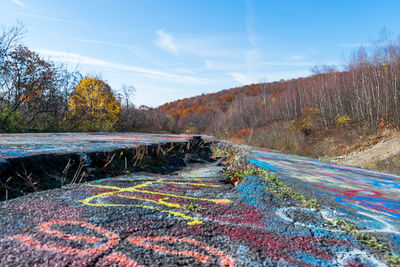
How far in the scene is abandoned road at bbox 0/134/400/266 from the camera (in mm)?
1053

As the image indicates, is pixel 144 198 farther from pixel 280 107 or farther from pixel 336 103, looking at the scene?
pixel 280 107

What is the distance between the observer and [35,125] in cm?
920

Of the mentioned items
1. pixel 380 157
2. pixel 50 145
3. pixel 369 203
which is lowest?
pixel 380 157

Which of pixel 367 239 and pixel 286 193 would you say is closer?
pixel 367 239

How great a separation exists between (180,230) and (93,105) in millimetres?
14258

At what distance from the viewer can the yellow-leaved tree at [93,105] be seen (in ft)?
40.9

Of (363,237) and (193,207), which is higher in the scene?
(193,207)

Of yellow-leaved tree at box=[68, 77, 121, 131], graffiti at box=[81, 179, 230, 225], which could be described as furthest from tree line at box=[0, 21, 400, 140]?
graffiti at box=[81, 179, 230, 225]

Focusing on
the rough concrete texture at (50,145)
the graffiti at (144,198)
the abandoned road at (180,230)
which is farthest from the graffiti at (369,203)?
the rough concrete texture at (50,145)

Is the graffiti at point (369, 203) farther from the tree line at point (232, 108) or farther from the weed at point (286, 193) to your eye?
the tree line at point (232, 108)

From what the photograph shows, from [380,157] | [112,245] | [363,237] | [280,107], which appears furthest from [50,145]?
[280,107]

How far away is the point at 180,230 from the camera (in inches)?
51.8

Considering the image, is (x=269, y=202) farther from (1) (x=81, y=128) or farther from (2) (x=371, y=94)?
(2) (x=371, y=94)

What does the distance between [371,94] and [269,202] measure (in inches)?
680
